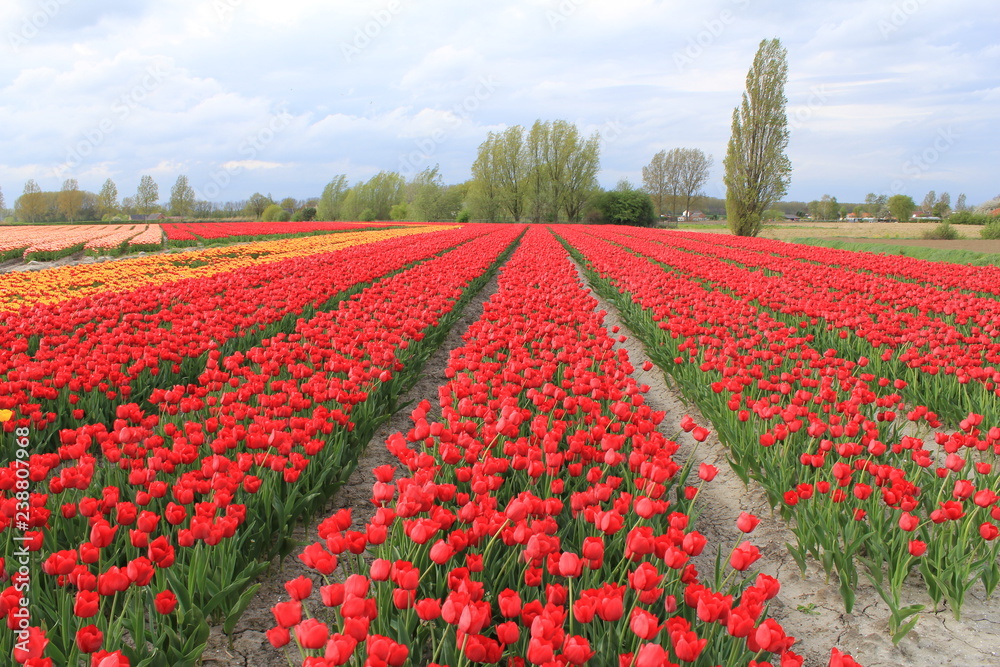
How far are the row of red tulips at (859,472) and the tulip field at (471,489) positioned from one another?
23 millimetres

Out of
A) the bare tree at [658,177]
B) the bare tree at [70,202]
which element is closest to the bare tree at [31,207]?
the bare tree at [70,202]

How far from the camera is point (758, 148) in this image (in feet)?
113

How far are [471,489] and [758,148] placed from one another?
3723 centimetres

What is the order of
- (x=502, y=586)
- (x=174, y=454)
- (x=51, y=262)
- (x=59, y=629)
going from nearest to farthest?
(x=59, y=629)
(x=502, y=586)
(x=174, y=454)
(x=51, y=262)

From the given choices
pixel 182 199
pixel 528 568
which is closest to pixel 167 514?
pixel 528 568

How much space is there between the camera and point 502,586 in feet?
7.10

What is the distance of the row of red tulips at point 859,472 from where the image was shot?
98.3 inches

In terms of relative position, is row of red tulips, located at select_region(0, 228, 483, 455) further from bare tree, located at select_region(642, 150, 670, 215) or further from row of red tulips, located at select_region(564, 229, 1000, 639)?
bare tree, located at select_region(642, 150, 670, 215)

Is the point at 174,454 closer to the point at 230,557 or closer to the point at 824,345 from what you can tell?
the point at 230,557

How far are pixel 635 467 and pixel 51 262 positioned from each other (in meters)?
23.5

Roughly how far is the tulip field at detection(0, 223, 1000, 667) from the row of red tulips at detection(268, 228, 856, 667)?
12 mm

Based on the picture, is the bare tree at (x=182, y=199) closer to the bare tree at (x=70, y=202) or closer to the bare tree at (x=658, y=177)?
the bare tree at (x=70, y=202)

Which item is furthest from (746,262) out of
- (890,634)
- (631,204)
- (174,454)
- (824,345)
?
(631,204)

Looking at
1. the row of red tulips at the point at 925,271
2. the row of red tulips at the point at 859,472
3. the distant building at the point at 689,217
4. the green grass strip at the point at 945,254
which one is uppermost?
the distant building at the point at 689,217
